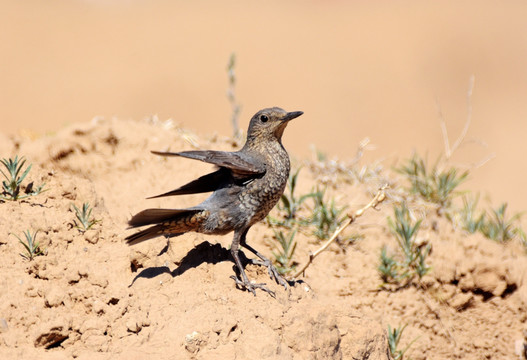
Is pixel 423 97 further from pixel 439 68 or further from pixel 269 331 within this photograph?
pixel 269 331

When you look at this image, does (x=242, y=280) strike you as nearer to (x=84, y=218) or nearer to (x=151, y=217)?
(x=151, y=217)

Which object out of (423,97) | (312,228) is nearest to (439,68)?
(423,97)

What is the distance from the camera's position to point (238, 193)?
428 cm

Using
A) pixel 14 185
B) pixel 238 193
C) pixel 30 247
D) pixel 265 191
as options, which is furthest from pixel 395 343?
pixel 14 185

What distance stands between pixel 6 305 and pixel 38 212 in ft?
2.75

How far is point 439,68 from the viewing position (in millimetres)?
18609

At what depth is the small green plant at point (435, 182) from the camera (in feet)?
21.1

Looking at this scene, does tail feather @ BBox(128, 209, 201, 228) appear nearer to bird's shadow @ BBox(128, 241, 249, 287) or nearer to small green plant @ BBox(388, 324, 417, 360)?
bird's shadow @ BBox(128, 241, 249, 287)

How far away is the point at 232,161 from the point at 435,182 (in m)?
3.07

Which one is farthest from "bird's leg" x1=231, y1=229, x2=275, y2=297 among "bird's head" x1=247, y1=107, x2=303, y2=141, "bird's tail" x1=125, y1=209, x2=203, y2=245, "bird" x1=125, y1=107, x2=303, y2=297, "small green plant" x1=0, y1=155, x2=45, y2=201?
"small green plant" x1=0, y1=155, x2=45, y2=201

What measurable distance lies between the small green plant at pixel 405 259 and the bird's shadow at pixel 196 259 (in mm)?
1535

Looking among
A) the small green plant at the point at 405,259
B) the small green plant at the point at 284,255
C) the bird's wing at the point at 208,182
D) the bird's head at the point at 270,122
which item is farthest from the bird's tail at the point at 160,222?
the small green plant at the point at 405,259

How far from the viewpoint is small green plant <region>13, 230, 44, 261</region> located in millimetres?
3920

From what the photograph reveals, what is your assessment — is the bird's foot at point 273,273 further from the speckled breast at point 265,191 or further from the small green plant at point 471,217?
the small green plant at point 471,217
